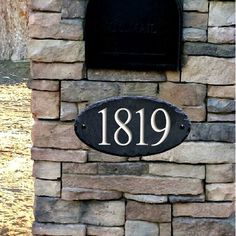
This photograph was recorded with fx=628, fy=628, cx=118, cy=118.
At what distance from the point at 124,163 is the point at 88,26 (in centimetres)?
58

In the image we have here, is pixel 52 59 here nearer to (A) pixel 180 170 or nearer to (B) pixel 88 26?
(B) pixel 88 26

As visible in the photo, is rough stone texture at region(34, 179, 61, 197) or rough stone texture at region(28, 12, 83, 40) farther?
rough stone texture at region(34, 179, 61, 197)

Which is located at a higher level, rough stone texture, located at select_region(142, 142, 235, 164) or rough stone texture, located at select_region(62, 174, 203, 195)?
rough stone texture, located at select_region(142, 142, 235, 164)

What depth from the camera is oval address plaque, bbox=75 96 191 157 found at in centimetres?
243

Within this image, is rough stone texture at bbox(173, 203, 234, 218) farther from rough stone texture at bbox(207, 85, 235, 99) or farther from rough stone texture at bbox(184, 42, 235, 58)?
rough stone texture at bbox(184, 42, 235, 58)

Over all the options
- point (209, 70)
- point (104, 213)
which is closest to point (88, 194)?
point (104, 213)

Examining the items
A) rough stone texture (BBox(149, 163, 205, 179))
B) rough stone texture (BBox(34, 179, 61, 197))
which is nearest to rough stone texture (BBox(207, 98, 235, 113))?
rough stone texture (BBox(149, 163, 205, 179))

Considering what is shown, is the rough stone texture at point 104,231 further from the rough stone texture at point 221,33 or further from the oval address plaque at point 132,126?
the rough stone texture at point 221,33

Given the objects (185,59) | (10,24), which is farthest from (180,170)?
(10,24)

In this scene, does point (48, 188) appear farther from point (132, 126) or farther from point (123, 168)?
point (132, 126)

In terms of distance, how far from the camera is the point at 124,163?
2598mm

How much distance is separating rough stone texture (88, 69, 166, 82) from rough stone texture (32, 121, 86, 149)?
0.23 meters

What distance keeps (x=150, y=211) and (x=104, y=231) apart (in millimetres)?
214

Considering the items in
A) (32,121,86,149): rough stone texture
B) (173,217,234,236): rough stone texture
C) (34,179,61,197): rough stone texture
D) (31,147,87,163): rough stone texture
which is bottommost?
(173,217,234,236): rough stone texture
